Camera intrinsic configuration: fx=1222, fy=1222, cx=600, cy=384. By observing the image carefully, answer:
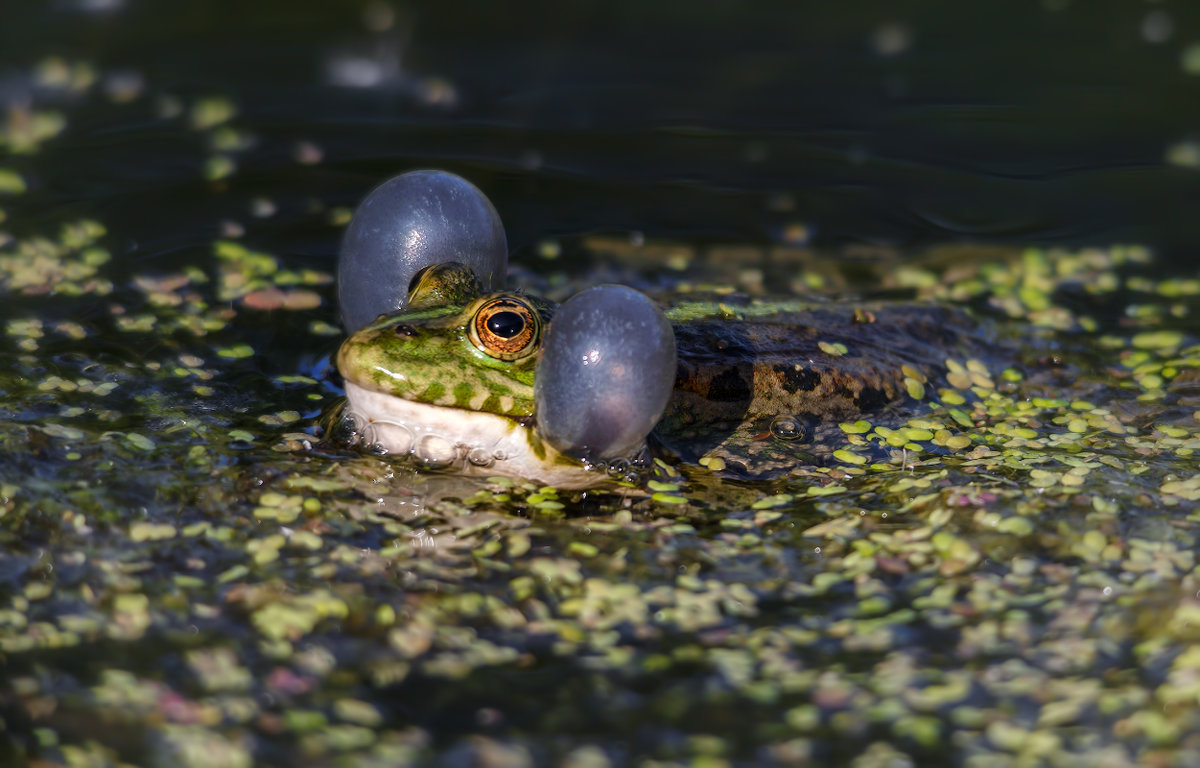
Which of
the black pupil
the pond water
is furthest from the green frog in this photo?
the pond water

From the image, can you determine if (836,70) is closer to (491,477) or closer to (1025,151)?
(1025,151)

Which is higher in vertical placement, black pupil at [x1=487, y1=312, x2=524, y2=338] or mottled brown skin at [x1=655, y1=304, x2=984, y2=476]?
black pupil at [x1=487, y1=312, x2=524, y2=338]

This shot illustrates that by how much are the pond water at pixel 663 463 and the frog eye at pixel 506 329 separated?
0.46 meters

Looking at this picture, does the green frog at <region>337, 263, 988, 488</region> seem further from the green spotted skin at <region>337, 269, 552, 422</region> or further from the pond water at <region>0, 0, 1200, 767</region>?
the pond water at <region>0, 0, 1200, 767</region>

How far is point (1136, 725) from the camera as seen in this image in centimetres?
304

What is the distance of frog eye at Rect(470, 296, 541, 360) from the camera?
160 inches

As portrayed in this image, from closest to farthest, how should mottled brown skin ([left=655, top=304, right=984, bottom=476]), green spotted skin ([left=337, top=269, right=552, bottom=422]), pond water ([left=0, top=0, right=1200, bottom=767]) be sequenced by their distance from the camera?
1. pond water ([left=0, top=0, right=1200, bottom=767])
2. green spotted skin ([left=337, top=269, right=552, bottom=422])
3. mottled brown skin ([left=655, top=304, right=984, bottom=476])

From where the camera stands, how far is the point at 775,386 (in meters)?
4.68

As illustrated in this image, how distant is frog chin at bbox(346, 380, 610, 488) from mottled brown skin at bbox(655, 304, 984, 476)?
0.48 metres

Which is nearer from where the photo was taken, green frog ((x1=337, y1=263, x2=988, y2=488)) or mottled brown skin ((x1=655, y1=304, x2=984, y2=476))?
green frog ((x1=337, y1=263, x2=988, y2=488))

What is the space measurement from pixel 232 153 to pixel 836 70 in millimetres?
3999

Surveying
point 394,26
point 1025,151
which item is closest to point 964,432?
point 1025,151

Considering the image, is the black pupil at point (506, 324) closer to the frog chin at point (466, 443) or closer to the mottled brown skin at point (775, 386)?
the frog chin at point (466, 443)

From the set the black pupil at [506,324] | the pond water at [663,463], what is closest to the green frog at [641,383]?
the black pupil at [506,324]
